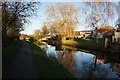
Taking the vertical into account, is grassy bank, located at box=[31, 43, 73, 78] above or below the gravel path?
below

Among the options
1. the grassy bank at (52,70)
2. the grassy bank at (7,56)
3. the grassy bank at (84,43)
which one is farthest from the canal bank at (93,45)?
the grassy bank at (52,70)

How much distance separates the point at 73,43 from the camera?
186 ft

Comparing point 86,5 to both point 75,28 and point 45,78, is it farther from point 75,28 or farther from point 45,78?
point 45,78

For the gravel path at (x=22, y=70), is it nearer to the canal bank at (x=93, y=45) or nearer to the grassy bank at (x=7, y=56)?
the grassy bank at (x=7, y=56)

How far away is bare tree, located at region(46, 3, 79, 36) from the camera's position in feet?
189

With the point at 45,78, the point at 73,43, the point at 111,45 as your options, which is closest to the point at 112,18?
the point at 111,45

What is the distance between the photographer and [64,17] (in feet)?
193

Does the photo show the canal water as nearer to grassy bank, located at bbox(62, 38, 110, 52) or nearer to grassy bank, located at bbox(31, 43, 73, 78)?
grassy bank, located at bbox(31, 43, 73, 78)

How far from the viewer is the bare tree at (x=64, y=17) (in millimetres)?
57572

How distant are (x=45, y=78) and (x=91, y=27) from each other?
32.1 metres

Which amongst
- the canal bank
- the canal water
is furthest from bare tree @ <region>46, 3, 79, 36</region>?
the canal water

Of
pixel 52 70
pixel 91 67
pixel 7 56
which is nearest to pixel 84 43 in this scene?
pixel 91 67

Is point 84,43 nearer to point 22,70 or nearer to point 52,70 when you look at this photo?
point 52,70

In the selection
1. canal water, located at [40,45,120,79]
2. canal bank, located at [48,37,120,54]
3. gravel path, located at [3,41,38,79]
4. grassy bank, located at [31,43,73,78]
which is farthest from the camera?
canal bank, located at [48,37,120,54]
